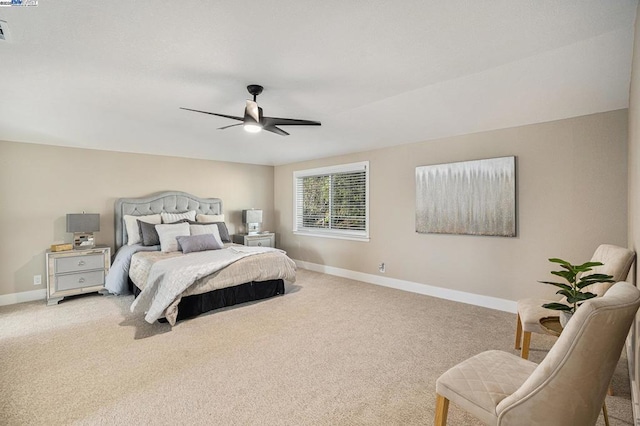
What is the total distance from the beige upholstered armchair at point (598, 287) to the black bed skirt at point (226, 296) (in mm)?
3032

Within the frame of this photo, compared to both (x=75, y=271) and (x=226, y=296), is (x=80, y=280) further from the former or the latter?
(x=226, y=296)

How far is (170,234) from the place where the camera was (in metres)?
4.67

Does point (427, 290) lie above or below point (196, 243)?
below

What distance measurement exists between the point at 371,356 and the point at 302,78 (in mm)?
2641

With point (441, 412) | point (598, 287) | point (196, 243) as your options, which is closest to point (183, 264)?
point (196, 243)

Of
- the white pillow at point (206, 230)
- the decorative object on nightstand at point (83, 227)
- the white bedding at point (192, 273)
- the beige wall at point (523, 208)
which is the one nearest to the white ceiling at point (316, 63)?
the beige wall at point (523, 208)

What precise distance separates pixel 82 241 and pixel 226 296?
2.44 meters

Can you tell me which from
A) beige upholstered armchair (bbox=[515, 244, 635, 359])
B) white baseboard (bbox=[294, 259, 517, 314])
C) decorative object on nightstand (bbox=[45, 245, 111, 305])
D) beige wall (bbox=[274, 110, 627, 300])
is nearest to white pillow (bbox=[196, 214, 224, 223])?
decorative object on nightstand (bbox=[45, 245, 111, 305])

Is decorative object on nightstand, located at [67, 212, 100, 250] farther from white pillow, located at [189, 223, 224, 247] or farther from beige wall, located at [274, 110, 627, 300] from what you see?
beige wall, located at [274, 110, 627, 300]

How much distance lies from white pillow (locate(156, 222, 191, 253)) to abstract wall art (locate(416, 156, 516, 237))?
3650 mm

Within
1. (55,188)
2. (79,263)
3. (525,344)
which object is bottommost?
(525,344)

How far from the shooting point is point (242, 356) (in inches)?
106

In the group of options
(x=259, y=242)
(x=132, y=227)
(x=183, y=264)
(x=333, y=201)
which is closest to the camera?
(x=183, y=264)

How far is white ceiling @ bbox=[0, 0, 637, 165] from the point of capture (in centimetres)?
194
